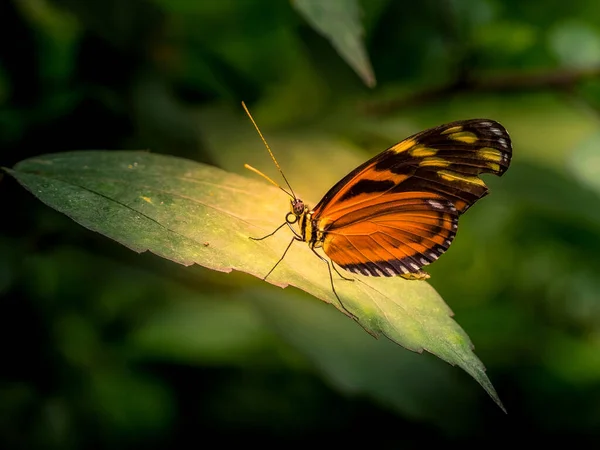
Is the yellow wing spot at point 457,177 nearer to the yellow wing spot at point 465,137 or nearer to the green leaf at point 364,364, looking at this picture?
the yellow wing spot at point 465,137

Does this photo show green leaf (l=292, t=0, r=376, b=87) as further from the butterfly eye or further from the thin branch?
the thin branch

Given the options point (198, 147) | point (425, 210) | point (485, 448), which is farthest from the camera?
point (485, 448)

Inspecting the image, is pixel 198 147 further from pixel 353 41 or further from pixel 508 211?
pixel 508 211

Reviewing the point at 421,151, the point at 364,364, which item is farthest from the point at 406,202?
the point at 364,364

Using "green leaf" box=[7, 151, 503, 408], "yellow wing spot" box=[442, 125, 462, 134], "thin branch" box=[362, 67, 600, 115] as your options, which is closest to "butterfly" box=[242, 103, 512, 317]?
"yellow wing spot" box=[442, 125, 462, 134]

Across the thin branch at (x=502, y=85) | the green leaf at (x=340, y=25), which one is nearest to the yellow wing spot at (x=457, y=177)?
the green leaf at (x=340, y=25)

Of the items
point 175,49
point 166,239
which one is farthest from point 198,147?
point 166,239
